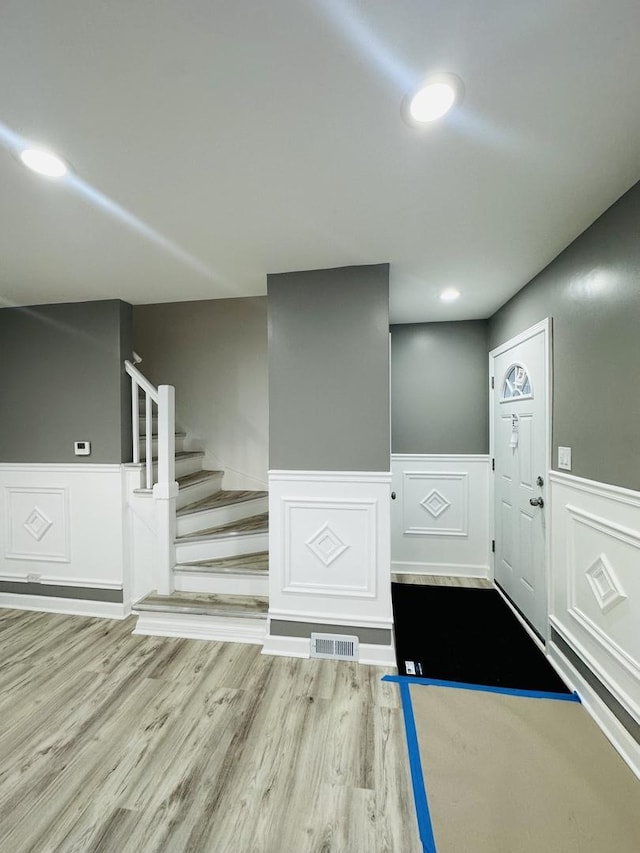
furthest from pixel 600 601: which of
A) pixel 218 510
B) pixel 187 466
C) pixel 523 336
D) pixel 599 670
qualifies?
pixel 187 466

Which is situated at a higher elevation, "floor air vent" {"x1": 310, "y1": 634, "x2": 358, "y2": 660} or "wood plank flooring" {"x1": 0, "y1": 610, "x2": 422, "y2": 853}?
"floor air vent" {"x1": 310, "y1": 634, "x2": 358, "y2": 660}

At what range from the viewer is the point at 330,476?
87.9 inches

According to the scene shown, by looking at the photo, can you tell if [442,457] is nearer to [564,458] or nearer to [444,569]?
[444,569]

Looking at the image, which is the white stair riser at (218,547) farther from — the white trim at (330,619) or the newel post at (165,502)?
the white trim at (330,619)

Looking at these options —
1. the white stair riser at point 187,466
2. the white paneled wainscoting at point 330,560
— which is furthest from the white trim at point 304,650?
the white stair riser at point 187,466

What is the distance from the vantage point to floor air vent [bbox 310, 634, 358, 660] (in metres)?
2.19

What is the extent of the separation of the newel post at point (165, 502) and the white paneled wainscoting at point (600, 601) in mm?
2528

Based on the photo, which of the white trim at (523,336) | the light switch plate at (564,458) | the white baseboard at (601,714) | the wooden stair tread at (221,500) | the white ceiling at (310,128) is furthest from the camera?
the wooden stair tread at (221,500)

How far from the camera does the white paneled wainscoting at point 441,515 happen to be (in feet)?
11.1

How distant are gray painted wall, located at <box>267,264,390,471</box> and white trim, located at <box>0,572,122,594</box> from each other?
5.70ft

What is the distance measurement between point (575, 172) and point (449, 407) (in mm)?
2218

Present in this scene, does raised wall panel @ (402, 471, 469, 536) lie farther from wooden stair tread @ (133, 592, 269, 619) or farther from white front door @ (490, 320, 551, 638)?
wooden stair tread @ (133, 592, 269, 619)

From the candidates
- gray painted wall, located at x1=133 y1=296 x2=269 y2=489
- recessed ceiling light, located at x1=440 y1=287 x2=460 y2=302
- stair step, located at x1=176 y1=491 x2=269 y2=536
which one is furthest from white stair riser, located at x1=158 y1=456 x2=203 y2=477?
recessed ceiling light, located at x1=440 y1=287 x2=460 y2=302

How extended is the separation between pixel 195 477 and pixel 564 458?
9.60 feet
